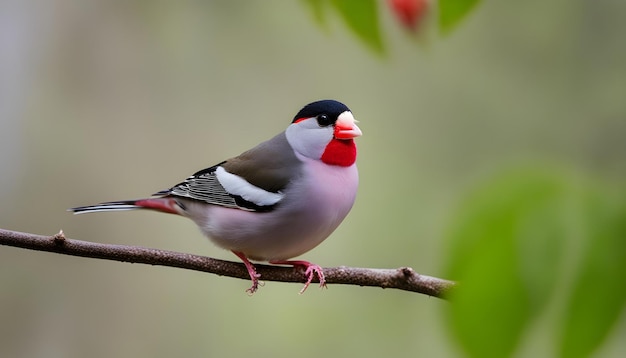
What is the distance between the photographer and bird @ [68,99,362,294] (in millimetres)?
1765

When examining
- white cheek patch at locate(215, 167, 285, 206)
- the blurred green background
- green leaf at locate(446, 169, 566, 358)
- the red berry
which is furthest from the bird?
the blurred green background

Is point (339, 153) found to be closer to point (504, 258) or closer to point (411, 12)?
point (411, 12)

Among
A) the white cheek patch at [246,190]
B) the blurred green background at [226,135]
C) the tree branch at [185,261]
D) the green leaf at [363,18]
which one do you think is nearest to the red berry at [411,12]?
the green leaf at [363,18]

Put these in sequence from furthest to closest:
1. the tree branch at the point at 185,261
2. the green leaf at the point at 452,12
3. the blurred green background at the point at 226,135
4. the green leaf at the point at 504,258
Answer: the blurred green background at the point at 226,135 < the tree branch at the point at 185,261 < the green leaf at the point at 452,12 < the green leaf at the point at 504,258

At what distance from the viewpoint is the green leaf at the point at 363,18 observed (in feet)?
1.97

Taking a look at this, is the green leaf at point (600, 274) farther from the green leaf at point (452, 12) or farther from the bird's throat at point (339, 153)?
the bird's throat at point (339, 153)

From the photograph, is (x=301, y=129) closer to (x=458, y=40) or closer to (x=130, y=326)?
(x=130, y=326)

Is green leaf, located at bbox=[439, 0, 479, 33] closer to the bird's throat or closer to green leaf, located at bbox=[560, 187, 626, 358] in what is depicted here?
green leaf, located at bbox=[560, 187, 626, 358]

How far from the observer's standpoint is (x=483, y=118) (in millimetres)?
4570

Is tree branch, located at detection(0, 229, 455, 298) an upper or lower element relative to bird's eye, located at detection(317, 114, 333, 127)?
lower

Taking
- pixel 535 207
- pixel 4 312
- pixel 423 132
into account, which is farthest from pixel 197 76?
pixel 535 207

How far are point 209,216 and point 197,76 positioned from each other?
104 inches

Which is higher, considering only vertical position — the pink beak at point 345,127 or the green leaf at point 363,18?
the green leaf at point 363,18

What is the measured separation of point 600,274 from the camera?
44cm
